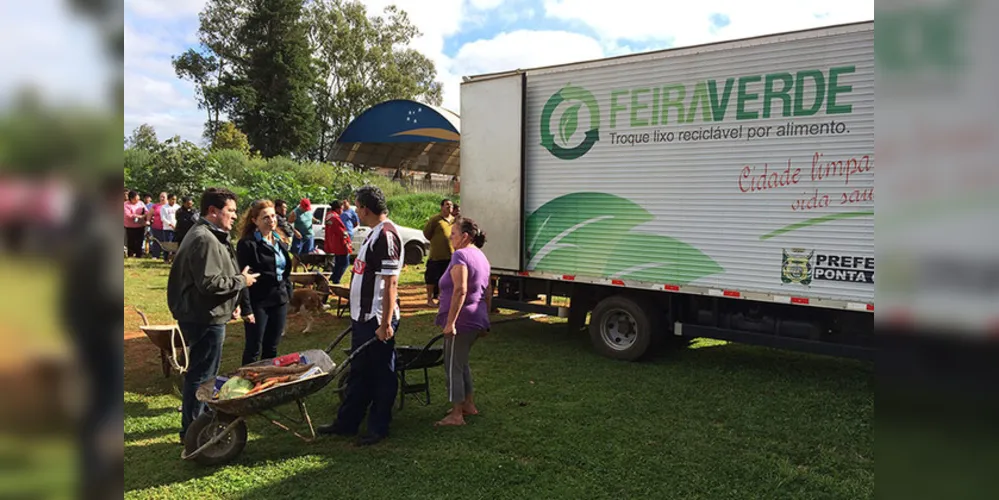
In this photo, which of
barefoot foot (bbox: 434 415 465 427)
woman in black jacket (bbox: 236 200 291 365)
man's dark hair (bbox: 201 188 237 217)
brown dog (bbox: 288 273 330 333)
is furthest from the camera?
brown dog (bbox: 288 273 330 333)

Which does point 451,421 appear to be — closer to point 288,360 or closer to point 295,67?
point 288,360

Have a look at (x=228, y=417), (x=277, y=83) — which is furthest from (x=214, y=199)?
(x=277, y=83)

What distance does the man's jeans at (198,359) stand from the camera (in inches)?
183

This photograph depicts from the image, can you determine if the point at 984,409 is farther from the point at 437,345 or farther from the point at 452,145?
the point at 452,145

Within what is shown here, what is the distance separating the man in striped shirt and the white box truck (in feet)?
10.6

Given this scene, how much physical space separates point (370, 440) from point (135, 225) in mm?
13268

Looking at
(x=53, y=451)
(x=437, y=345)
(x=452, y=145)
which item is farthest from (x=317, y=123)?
(x=53, y=451)

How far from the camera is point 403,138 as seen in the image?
53.8ft

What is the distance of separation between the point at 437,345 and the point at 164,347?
346cm

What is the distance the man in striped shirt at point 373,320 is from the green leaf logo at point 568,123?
10.9 feet

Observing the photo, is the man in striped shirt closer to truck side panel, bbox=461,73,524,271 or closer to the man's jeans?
the man's jeans

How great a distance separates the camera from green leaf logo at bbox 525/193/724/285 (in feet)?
22.6

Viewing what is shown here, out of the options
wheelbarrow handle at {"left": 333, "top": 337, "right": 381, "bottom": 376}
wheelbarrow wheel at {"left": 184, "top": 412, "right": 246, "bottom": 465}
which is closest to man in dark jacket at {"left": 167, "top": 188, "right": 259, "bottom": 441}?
wheelbarrow wheel at {"left": 184, "top": 412, "right": 246, "bottom": 465}

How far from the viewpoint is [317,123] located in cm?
5134
